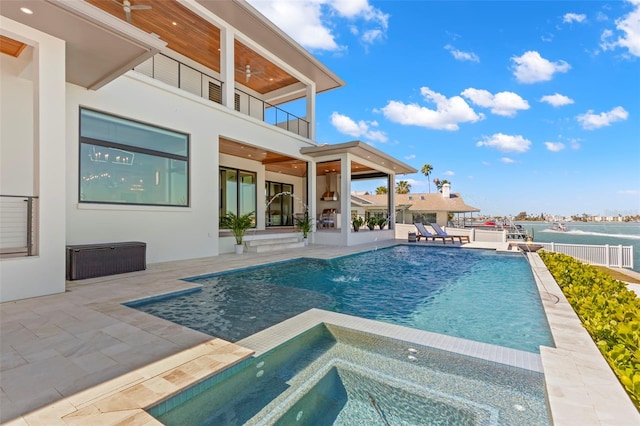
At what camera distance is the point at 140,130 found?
7.60 m

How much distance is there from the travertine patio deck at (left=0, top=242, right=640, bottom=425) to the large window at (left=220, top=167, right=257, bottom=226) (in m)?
9.25

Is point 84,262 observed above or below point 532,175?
below

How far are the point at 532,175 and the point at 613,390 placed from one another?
146 ft

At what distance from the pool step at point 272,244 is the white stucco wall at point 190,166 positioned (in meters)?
1.37

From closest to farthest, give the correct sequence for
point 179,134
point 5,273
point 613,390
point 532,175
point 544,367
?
point 613,390 → point 544,367 → point 5,273 → point 179,134 → point 532,175

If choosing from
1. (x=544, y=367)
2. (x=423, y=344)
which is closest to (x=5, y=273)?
(x=423, y=344)

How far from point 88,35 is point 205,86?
299 inches

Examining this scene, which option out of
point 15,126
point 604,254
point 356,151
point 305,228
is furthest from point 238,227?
point 604,254

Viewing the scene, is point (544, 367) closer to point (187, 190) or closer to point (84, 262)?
point (84, 262)

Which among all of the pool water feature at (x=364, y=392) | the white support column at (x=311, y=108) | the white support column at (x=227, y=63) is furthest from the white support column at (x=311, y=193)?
the pool water feature at (x=364, y=392)

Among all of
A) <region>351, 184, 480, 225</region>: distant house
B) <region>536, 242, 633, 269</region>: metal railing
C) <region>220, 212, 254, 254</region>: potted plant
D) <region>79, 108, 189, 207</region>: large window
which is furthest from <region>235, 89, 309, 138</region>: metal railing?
<region>351, 184, 480, 225</region>: distant house

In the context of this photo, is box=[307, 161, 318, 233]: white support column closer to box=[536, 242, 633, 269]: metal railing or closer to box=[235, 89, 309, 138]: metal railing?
box=[235, 89, 309, 138]: metal railing

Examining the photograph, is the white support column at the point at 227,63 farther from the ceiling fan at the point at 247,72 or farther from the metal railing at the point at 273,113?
the metal railing at the point at 273,113

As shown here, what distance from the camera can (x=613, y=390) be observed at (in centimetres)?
223
